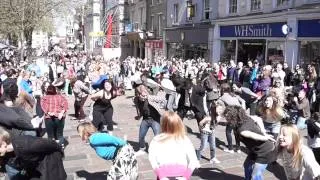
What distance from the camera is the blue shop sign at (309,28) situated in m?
17.6

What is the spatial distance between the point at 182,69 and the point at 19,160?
660 inches

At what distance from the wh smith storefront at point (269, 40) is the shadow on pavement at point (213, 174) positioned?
1109 centimetres

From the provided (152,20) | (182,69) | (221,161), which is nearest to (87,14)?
(152,20)

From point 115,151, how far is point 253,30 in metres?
18.0

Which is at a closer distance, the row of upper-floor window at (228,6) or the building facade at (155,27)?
the row of upper-floor window at (228,6)

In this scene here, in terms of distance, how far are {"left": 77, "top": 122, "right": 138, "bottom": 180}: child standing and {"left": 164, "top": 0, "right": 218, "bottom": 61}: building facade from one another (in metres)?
21.9

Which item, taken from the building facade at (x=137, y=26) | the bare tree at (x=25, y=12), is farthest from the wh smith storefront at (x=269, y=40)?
the building facade at (x=137, y=26)

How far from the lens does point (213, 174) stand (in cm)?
793

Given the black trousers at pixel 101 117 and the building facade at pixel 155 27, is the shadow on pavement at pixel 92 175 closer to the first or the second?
the black trousers at pixel 101 117

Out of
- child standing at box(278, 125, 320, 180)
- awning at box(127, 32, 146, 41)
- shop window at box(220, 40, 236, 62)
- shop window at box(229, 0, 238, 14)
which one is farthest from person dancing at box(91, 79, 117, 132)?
awning at box(127, 32, 146, 41)

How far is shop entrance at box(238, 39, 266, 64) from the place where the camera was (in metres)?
21.9

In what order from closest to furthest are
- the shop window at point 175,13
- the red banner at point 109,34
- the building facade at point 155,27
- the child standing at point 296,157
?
1. the child standing at point 296,157
2. the shop window at point 175,13
3. the building facade at point 155,27
4. the red banner at point 109,34

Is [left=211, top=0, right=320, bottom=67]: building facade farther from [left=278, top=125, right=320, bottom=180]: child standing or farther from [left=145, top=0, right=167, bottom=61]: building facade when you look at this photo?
[left=278, top=125, right=320, bottom=180]: child standing

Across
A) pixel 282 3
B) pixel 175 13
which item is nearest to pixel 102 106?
pixel 282 3
